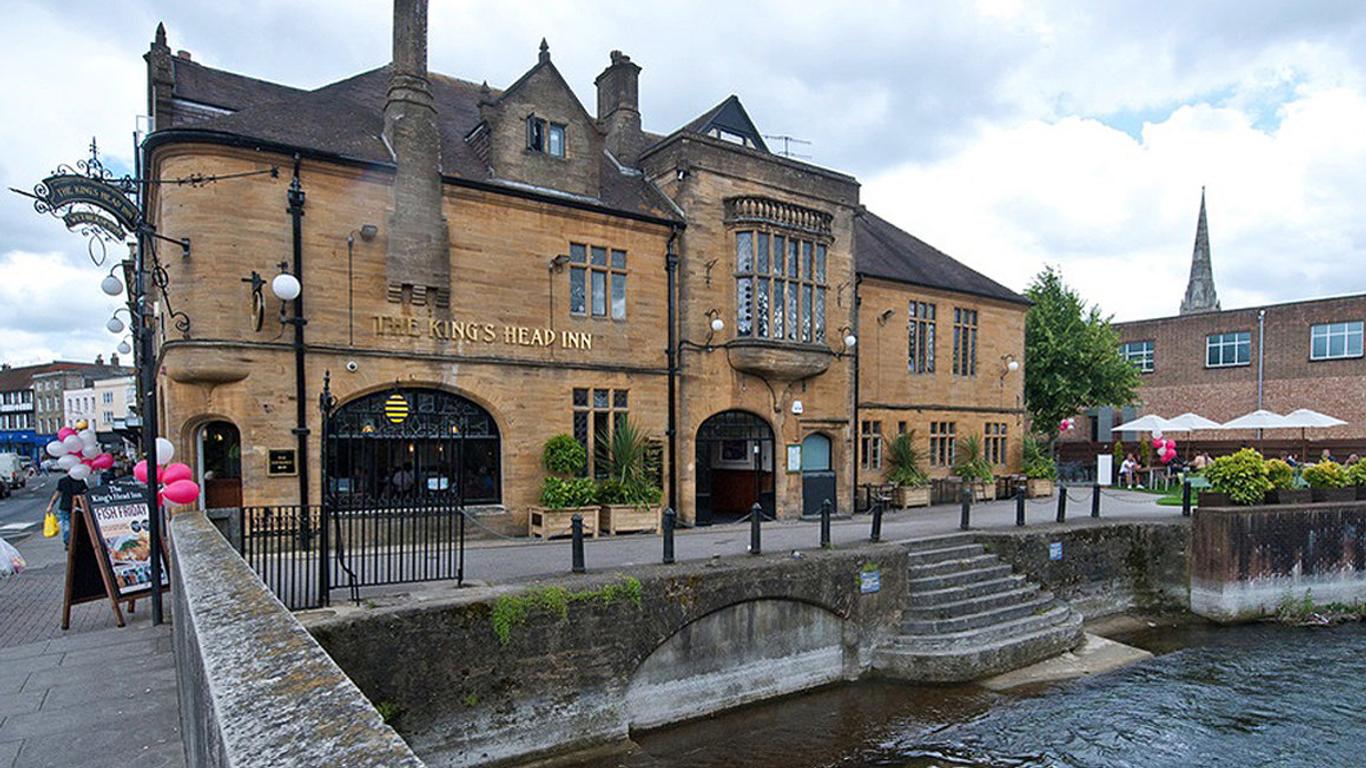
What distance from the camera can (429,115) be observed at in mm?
12867

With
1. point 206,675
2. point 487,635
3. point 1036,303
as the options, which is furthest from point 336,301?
point 1036,303

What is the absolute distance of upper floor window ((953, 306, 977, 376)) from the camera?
21.9m

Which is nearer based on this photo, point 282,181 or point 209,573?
point 209,573

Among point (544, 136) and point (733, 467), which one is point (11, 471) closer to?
point (544, 136)

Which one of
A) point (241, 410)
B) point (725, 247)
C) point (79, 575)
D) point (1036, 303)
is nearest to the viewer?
point (79, 575)

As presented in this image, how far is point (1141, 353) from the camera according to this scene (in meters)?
39.3

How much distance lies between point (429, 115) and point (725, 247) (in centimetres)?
674

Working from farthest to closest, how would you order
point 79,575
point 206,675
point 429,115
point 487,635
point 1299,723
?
point 429,115
point 1299,723
point 79,575
point 487,635
point 206,675

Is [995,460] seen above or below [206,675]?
below

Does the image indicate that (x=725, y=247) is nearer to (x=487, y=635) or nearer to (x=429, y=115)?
(x=429, y=115)

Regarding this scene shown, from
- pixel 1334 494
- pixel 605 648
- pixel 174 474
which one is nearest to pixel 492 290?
pixel 174 474

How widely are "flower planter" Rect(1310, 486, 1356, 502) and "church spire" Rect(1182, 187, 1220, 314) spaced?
162 feet

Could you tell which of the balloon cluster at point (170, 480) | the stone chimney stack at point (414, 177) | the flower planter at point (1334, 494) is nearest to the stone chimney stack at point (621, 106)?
the stone chimney stack at point (414, 177)

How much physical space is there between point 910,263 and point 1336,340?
25.1 m
